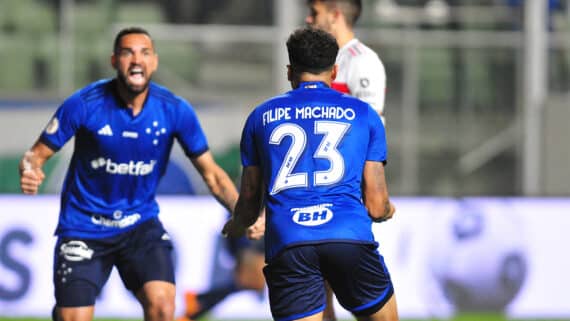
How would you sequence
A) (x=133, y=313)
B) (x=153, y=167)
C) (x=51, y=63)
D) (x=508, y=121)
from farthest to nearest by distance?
1. (x=508, y=121)
2. (x=51, y=63)
3. (x=133, y=313)
4. (x=153, y=167)

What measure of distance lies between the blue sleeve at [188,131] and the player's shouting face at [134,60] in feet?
1.00

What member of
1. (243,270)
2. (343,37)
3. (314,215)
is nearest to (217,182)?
(343,37)

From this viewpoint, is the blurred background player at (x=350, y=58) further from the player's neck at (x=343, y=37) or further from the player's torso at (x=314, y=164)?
the player's torso at (x=314, y=164)

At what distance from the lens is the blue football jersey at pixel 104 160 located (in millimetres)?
7422

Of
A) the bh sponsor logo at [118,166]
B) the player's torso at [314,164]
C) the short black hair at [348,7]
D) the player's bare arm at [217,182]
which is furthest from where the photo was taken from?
the short black hair at [348,7]

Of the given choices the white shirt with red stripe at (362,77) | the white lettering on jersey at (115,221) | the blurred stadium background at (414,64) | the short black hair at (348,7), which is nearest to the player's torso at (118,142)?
the white lettering on jersey at (115,221)

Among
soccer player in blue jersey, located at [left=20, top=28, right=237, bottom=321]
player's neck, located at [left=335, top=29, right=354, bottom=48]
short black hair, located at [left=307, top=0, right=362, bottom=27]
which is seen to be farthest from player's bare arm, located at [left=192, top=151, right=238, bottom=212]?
short black hair, located at [left=307, top=0, right=362, bottom=27]

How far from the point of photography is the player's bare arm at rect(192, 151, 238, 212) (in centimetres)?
755

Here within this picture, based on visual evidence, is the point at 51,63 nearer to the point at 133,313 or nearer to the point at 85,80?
the point at 85,80

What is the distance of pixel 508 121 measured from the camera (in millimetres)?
21672

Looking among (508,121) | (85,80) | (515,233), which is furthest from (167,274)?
(508,121)

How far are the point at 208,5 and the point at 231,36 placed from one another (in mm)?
642

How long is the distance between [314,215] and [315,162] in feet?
0.81

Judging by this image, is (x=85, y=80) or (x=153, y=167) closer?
(x=153, y=167)
